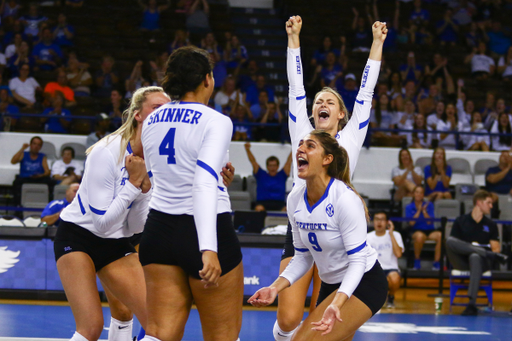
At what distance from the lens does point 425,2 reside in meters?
16.4

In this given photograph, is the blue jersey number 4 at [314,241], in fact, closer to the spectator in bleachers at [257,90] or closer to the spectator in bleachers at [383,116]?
the spectator in bleachers at [383,116]

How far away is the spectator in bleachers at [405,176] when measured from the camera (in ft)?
36.9

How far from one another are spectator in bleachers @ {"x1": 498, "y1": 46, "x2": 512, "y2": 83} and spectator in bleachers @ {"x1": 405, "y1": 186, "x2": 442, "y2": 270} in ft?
18.4

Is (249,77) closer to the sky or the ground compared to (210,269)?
closer to the sky

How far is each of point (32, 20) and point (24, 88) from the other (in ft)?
7.16

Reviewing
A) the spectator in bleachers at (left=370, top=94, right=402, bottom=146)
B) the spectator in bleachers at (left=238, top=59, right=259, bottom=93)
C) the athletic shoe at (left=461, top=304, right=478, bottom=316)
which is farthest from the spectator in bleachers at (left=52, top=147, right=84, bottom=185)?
the athletic shoe at (left=461, top=304, right=478, bottom=316)

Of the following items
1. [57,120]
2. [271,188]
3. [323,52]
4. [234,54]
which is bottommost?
[271,188]

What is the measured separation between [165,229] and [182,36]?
11457 mm

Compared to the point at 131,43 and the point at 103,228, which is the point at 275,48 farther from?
the point at 103,228

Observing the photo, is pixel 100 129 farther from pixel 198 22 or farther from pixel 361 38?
pixel 361 38

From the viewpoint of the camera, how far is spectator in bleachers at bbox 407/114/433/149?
12562 millimetres

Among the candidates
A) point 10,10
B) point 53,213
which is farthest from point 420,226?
point 10,10

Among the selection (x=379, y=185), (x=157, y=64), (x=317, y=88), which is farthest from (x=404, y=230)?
(x=157, y=64)

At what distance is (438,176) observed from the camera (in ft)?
37.1
